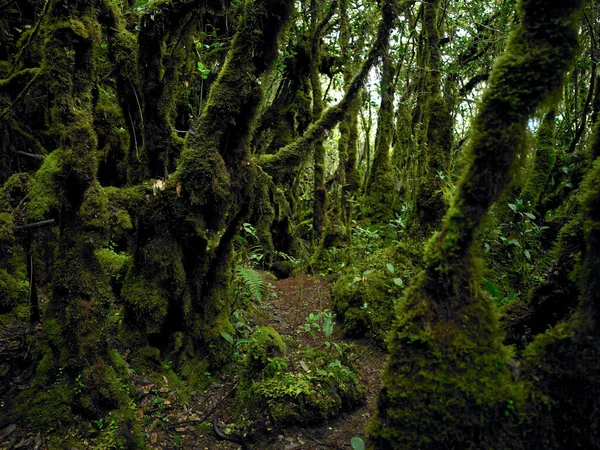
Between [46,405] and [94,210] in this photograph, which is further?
[94,210]

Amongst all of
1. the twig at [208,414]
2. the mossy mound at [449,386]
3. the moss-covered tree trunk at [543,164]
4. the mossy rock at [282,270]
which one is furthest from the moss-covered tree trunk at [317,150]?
the mossy mound at [449,386]

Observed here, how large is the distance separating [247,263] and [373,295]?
2650 mm

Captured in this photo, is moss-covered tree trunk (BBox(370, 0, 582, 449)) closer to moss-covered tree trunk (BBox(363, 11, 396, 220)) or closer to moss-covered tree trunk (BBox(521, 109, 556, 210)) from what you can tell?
moss-covered tree trunk (BBox(521, 109, 556, 210))

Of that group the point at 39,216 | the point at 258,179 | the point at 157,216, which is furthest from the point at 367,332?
the point at 39,216

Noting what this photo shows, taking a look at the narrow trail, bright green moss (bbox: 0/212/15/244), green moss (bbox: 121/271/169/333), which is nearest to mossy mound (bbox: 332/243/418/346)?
the narrow trail

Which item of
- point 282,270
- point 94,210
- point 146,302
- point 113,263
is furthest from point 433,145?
point 113,263

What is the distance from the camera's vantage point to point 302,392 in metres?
4.21

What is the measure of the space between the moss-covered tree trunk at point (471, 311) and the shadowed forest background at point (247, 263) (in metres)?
0.01

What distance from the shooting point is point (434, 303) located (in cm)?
235

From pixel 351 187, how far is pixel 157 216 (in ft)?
27.4

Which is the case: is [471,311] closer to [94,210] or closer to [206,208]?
[206,208]

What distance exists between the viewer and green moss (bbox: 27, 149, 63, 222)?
11.6 ft

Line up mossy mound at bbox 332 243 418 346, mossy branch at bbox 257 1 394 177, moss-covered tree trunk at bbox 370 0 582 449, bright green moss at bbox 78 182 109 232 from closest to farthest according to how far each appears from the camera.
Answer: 1. moss-covered tree trunk at bbox 370 0 582 449
2. bright green moss at bbox 78 182 109 232
3. mossy branch at bbox 257 1 394 177
4. mossy mound at bbox 332 243 418 346

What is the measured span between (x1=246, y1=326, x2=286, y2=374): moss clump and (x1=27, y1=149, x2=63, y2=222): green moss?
2.75 metres
